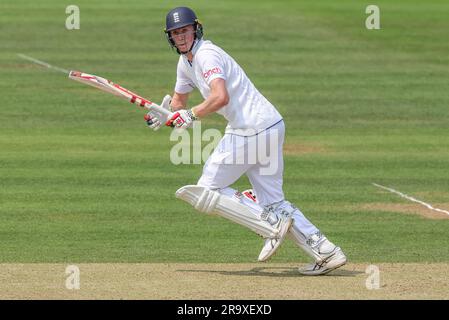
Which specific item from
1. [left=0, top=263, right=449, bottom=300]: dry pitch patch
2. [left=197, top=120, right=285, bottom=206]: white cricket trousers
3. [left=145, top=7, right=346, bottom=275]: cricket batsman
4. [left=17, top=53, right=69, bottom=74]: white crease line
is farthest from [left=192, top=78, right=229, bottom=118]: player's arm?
[left=17, top=53, right=69, bottom=74]: white crease line

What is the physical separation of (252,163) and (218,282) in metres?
1.02

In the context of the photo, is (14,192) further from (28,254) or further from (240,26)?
(240,26)

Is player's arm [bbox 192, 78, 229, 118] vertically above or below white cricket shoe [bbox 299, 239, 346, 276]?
above

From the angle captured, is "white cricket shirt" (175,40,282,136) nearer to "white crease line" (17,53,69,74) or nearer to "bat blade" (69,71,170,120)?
"bat blade" (69,71,170,120)

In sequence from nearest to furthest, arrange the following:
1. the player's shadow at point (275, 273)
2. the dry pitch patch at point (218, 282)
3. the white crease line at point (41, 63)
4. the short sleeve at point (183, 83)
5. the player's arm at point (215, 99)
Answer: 1. the dry pitch patch at point (218, 282)
2. the player's arm at point (215, 99)
3. the player's shadow at point (275, 273)
4. the short sleeve at point (183, 83)
5. the white crease line at point (41, 63)

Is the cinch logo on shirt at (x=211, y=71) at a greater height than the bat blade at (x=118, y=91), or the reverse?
the cinch logo on shirt at (x=211, y=71)

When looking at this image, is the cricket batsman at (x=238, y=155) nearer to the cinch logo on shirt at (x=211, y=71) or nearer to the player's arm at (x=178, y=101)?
the cinch logo on shirt at (x=211, y=71)

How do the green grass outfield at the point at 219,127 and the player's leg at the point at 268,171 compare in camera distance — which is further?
the green grass outfield at the point at 219,127

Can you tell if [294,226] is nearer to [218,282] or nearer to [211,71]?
[218,282]

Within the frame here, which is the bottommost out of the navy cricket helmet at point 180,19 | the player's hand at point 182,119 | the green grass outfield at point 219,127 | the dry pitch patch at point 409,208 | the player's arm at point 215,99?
the dry pitch patch at point 409,208

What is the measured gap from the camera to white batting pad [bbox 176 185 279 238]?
30.2 feet

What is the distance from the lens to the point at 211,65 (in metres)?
9.24

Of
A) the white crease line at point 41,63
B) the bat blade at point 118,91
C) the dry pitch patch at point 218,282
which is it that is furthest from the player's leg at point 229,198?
the white crease line at point 41,63

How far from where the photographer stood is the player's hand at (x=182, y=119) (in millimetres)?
9273
